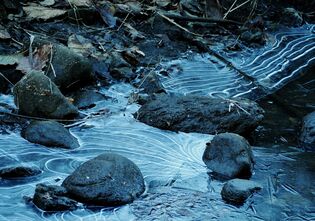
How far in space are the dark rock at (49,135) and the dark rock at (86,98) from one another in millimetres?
671

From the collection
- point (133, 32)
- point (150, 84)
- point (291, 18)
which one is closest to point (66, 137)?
point (150, 84)

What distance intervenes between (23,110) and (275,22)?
4.36 m

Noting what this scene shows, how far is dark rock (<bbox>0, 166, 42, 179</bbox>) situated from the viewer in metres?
3.29

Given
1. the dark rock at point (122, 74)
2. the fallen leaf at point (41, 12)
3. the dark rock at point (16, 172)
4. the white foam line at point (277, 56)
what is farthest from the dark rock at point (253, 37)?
the dark rock at point (16, 172)

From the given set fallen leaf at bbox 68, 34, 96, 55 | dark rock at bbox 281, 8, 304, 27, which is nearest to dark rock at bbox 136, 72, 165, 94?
fallen leaf at bbox 68, 34, 96, 55

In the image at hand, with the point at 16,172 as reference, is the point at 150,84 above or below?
above

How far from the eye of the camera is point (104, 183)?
310 cm

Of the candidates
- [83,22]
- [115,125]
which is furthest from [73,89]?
[83,22]

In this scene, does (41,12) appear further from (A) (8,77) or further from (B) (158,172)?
(B) (158,172)

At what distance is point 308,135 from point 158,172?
4.25 ft

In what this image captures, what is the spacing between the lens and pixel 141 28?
6.21m

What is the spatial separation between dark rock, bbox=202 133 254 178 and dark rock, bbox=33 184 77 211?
3.43ft

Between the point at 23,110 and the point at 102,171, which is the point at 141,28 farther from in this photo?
the point at 102,171

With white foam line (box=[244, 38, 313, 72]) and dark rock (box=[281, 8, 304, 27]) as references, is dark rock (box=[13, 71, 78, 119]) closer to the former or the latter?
white foam line (box=[244, 38, 313, 72])
